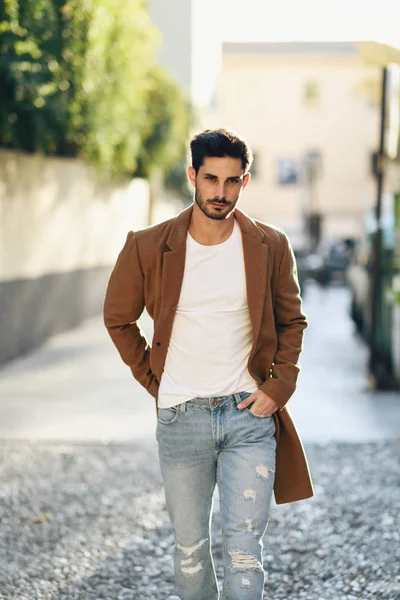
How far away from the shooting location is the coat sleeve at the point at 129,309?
360 cm

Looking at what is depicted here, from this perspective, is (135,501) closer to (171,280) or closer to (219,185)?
(171,280)

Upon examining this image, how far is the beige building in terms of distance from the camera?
52.1 metres

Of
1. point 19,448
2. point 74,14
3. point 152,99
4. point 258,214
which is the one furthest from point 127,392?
point 258,214

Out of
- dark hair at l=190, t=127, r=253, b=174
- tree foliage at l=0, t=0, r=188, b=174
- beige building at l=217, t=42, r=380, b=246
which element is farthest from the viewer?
beige building at l=217, t=42, r=380, b=246

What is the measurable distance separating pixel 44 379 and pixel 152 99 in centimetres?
998

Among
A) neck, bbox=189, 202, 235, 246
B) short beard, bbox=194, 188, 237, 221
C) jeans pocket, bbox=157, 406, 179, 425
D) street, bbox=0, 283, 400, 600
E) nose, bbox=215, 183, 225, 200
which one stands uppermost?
nose, bbox=215, 183, 225, 200

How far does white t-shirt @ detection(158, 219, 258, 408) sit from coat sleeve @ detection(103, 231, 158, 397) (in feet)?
0.60

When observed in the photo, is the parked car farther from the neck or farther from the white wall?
the neck

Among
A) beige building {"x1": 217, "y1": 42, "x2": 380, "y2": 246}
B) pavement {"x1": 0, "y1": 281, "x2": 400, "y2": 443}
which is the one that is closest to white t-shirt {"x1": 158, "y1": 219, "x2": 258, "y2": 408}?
pavement {"x1": 0, "y1": 281, "x2": 400, "y2": 443}

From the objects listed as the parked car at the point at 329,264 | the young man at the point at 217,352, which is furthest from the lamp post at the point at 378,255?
the parked car at the point at 329,264

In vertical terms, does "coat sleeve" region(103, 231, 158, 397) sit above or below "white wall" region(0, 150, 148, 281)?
above

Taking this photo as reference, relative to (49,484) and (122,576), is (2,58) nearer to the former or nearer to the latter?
(49,484)

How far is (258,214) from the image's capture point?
5331cm

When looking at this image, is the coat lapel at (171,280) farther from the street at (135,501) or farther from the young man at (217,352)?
the street at (135,501)
